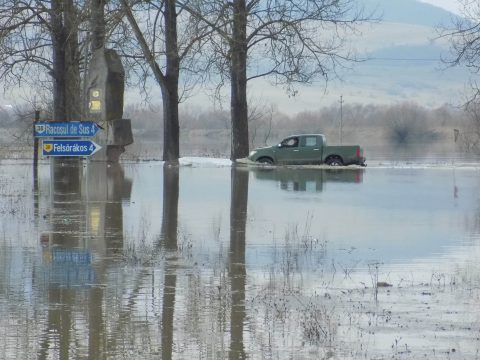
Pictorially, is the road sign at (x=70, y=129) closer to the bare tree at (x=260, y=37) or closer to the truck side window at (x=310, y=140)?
the bare tree at (x=260, y=37)

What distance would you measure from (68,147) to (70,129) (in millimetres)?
353

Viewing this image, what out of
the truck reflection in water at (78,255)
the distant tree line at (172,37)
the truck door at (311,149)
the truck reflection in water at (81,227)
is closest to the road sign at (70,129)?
the truck reflection in water at (81,227)

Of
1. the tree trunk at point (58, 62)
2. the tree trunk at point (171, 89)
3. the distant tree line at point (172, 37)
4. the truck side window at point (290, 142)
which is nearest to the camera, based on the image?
the distant tree line at point (172, 37)

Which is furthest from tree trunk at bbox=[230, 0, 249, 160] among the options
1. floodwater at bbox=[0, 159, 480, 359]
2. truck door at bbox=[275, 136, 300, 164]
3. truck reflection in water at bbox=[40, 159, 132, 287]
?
floodwater at bbox=[0, 159, 480, 359]

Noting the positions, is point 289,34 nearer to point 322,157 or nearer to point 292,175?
point 322,157

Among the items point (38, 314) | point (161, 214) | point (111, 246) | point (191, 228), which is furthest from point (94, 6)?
point (38, 314)

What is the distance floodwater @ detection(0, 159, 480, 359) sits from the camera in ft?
31.4

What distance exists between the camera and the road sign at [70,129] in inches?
836

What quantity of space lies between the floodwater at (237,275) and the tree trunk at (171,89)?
1677 centimetres

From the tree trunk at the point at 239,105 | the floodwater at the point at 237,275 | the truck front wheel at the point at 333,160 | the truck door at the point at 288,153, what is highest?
the tree trunk at the point at 239,105

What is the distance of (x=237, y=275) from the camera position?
13367mm

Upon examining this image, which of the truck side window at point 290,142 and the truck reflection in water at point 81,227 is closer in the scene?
the truck reflection in water at point 81,227

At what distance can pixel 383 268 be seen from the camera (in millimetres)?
14266

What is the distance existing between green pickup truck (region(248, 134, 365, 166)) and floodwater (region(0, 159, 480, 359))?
15109mm
